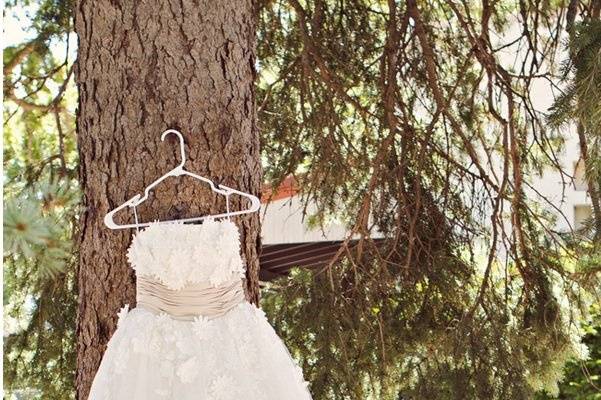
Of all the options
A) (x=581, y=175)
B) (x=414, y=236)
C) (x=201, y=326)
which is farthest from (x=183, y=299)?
(x=581, y=175)

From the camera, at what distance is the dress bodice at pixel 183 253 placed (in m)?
1.53

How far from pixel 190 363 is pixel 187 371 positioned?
14mm

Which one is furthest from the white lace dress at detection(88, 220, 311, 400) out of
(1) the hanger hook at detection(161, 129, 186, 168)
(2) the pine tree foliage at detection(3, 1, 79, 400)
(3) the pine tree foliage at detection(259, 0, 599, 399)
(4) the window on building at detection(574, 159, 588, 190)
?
(3) the pine tree foliage at detection(259, 0, 599, 399)

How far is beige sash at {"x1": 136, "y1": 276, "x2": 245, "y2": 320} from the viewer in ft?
5.08

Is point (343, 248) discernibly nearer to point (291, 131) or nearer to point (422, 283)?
point (422, 283)

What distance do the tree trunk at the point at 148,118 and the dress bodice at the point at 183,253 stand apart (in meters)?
0.08

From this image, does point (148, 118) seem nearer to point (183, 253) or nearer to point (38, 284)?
point (183, 253)

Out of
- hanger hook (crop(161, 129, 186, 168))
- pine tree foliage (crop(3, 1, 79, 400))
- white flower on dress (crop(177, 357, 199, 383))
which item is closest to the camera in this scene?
white flower on dress (crop(177, 357, 199, 383))

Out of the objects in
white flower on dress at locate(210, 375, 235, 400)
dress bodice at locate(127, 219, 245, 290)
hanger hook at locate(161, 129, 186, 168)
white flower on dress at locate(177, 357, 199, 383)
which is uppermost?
hanger hook at locate(161, 129, 186, 168)

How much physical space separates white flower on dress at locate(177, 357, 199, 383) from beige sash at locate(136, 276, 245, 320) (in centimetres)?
9

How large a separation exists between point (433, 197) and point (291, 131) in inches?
21.9

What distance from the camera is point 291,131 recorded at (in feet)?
10.8

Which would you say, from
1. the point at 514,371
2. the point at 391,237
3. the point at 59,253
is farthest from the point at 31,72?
the point at 59,253

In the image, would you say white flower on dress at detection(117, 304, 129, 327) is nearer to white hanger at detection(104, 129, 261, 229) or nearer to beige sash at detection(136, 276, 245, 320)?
beige sash at detection(136, 276, 245, 320)
